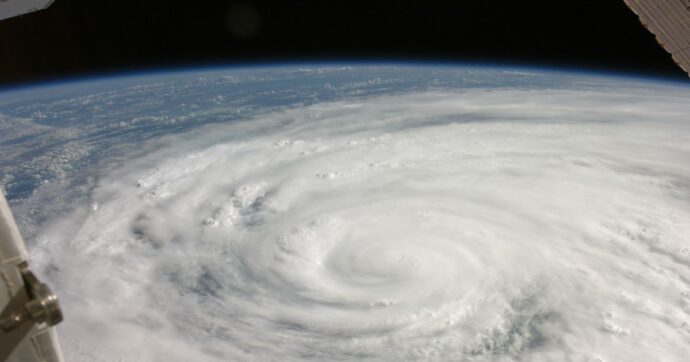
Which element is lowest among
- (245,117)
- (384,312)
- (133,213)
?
(384,312)

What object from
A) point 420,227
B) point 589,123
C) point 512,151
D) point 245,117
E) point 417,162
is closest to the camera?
point 420,227

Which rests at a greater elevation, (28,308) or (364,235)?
(28,308)

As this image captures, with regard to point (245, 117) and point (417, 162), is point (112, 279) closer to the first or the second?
point (417, 162)

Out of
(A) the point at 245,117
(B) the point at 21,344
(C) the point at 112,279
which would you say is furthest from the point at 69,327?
(A) the point at 245,117

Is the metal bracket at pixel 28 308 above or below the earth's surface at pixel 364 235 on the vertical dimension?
above

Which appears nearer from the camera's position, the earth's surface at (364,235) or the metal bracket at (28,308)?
the metal bracket at (28,308)

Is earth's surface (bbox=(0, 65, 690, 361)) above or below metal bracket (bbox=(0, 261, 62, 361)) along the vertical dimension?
below

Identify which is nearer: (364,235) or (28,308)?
(28,308)

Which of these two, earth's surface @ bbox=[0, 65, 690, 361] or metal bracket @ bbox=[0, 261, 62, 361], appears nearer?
metal bracket @ bbox=[0, 261, 62, 361]
